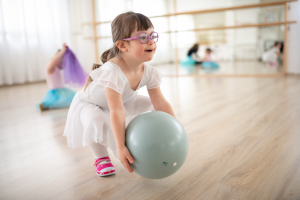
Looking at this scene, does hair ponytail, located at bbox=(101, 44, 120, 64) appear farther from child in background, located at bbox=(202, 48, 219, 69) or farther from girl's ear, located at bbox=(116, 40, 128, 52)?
child in background, located at bbox=(202, 48, 219, 69)

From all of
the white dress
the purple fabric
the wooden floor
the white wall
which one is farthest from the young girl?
the white wall

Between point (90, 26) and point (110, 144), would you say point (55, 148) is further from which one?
point (90, 26)

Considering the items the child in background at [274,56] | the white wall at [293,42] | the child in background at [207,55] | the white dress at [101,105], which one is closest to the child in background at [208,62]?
the child in background at [207,55]

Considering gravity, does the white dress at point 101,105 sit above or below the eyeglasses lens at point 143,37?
below

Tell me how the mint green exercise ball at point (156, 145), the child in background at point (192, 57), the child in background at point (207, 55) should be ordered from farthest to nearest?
the child in background at point (192, 57)
the child in background at point (207, 55)
the mint green exercise ball at point (156, 145)

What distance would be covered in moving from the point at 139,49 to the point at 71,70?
1538mm

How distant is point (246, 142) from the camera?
4.45ft

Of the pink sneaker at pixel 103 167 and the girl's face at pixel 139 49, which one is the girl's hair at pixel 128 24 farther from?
the pink sneaker at pixel 103 167

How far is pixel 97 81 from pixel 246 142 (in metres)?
0.83

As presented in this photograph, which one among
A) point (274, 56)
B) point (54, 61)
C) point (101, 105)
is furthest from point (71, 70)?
point (274, 56)

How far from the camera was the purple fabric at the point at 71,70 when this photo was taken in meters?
A: 2.35

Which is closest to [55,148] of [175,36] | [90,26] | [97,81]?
[97,81]

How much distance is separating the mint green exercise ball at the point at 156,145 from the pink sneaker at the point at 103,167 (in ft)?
0.65

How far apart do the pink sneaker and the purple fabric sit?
1416 mm
